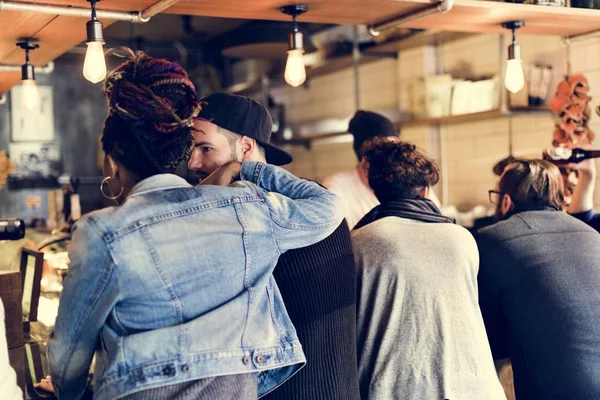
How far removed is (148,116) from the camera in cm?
176

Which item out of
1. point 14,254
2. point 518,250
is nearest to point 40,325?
point 14,254

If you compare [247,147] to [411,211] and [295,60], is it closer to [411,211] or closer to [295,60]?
[411,211]

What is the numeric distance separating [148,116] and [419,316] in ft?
4.04

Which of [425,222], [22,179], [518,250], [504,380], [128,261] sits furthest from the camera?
[22,179]

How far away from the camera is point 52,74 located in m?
7.95

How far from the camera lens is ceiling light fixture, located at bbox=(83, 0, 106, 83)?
2791 millimetres

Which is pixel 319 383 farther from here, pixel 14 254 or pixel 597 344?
pixel 14 254

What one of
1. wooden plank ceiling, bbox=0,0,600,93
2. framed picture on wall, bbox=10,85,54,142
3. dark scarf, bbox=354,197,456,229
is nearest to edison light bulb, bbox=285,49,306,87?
wooden plank ceiling, bbox=0,0,600,93

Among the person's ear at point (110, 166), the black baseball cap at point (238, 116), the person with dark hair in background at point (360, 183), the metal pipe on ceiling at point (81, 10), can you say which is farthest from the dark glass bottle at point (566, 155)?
the person's ear at point (110, 166)

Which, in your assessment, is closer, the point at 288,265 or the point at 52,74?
the point at 288,265

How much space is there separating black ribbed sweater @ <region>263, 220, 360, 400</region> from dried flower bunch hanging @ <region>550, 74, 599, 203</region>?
6.54ft

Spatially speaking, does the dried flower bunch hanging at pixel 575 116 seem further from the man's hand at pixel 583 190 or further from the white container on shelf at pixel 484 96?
the white container on shelf at pixel 484 96

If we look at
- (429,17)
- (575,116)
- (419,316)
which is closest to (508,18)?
(429,17)

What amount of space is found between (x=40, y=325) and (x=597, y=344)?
Result: 6.76 ft
